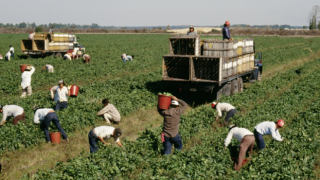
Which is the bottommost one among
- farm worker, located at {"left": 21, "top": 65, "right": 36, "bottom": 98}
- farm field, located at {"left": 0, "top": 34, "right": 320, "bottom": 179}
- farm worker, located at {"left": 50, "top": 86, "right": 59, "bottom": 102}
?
farm field, located at {"left": 0, "top": 34, "right": 320, "bottom": 179}

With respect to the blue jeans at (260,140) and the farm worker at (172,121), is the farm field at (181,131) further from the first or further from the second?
the farm worker at (172,121)

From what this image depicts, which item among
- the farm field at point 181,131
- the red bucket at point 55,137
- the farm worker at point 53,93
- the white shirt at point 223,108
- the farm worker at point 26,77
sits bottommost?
the red bucket at point 55,137

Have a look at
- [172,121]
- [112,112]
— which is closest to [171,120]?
[172,121]

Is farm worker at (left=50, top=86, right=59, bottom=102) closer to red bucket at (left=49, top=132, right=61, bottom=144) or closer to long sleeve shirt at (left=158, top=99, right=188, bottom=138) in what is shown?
red bucket at (left=49, top=132, right=61, bottom=144)

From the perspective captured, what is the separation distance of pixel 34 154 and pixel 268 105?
9678 mm

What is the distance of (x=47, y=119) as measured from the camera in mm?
10461

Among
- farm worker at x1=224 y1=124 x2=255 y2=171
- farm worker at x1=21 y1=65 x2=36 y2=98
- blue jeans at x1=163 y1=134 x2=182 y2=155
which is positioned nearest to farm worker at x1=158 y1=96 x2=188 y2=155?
blue jeans at x1=163 y1=134 x2=182 y2=155

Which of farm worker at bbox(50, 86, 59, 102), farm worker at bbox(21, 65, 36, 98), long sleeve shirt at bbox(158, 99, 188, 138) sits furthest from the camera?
farm worker at bbox(21, 65, 36, 98)

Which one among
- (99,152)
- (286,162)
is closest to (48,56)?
(99,152)

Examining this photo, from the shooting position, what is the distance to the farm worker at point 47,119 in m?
10.5

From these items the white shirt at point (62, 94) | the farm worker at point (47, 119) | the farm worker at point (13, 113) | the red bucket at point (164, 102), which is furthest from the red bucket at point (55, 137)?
the red bucket at point (164, 102)

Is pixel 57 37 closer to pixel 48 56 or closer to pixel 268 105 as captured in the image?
pixel 48 56

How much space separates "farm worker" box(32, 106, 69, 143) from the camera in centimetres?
1048

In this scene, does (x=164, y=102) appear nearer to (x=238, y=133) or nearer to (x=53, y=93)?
(x=238, y=133)
